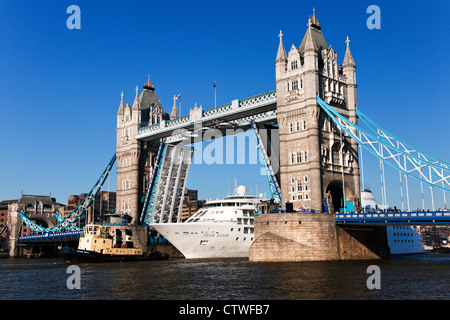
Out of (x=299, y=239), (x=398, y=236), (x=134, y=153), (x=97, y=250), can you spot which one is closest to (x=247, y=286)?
(x=299, y=239)

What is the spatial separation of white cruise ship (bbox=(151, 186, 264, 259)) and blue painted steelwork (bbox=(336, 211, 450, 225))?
20.9m

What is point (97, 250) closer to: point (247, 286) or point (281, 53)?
point (281, 53)

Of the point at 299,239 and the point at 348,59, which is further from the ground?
the point at 348,59

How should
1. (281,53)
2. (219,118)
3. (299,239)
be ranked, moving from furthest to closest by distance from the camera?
(219,118)
(281,53)
(299,239)

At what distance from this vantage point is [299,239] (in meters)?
57.3

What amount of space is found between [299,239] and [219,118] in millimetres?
27996

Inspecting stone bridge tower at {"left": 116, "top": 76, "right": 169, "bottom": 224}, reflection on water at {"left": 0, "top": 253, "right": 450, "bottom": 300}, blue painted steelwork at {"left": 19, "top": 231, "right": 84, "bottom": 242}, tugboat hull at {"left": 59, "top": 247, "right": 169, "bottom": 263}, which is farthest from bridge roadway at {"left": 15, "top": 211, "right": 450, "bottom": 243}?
blue painted steelwork at {"left": 19, "top": 231, "right": 84, "bottom": 242}

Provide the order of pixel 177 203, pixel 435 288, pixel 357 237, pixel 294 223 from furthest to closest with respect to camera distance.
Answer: pixel 177 203
pixel 357 237
pixel 294 223
pixel 435 288

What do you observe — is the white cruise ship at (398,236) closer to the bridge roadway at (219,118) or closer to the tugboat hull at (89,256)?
the bridge roadway at (219,118)

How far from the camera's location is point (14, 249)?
12962 centimetres

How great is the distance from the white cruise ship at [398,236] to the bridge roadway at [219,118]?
1238 inches

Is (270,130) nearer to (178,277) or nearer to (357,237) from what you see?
(357,237)
